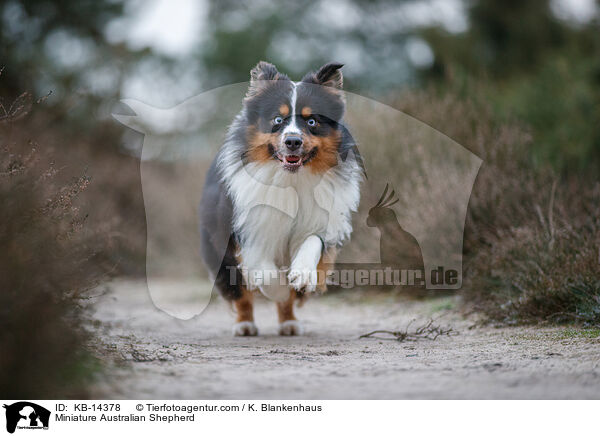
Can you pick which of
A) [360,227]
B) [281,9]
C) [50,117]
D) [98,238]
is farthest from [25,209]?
[281,9]

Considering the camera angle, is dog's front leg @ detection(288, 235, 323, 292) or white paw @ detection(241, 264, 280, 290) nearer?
dog's front leg @ detection(288, 235, 323, 292)

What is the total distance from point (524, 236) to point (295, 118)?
8.46 feet

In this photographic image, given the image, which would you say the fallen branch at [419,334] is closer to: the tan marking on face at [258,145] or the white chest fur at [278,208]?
the white chest fur at [278,208]

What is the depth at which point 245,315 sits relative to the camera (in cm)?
595

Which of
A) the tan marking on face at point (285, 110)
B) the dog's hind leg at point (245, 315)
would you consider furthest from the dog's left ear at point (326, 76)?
the dog's hind leg at point (245, 315)

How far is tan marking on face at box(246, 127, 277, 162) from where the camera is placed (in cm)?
521

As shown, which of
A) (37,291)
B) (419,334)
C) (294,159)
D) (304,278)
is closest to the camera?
(37,291)

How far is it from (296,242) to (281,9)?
17728mm

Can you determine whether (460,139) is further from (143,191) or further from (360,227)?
(143,191)

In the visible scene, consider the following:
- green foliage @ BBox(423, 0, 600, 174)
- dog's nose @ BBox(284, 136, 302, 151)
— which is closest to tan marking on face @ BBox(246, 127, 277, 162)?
dog's nose @ BBox(284, 136, 302, 151)
